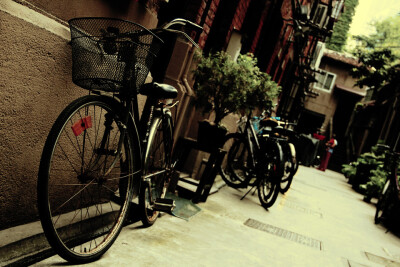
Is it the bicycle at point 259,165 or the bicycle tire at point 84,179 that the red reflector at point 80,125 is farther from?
the bicycle at point 259,165

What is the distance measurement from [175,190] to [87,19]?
323 centimetres

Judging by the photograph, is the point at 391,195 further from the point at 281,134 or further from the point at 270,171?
the point at 270,171

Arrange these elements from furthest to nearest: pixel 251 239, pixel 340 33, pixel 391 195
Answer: pixel 340 33 → pixel 391 195 → pixel 251 239

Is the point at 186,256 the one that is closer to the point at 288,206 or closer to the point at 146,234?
the point at 146,234

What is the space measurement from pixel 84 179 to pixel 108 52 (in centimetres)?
77

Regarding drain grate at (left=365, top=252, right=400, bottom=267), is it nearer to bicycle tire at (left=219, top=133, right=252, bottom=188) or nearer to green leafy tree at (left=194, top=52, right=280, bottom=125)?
bicycle tire at (left=219, top=133, right=252, bottom=188)

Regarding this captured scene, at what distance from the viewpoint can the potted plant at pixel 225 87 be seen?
493 centimetres

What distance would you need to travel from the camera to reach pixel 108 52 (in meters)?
2.11

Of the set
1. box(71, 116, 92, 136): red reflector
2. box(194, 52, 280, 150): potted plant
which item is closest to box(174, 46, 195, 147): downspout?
box(194, 52, 280, 150): potted plant

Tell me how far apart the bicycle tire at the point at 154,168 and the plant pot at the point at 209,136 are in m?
1.16

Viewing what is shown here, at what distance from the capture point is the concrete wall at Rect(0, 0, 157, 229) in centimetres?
213

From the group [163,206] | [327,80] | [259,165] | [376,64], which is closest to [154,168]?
[163,206]

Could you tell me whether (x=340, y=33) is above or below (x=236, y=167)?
above

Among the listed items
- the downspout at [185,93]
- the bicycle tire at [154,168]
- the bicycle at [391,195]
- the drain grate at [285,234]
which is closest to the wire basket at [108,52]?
the bicycle tire at [154,168]
